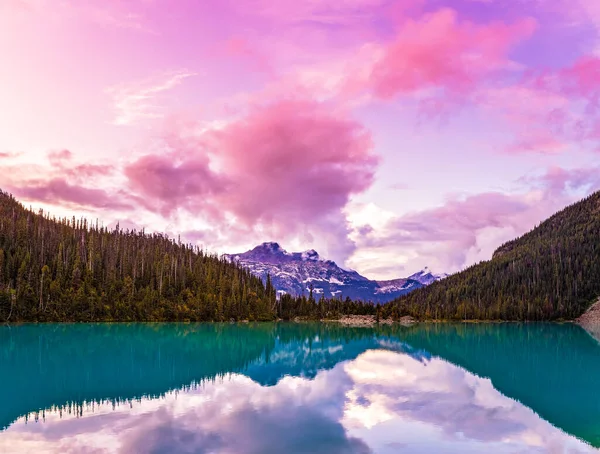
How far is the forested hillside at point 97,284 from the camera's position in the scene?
144 metres

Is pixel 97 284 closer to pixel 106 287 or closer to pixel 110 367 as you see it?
pixel 106 287

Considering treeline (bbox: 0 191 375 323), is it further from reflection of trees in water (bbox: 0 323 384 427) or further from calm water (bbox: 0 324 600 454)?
calm water (bbox: 0 324 600 454)

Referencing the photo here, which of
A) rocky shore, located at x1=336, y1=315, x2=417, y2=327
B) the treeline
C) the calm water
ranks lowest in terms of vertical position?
the calm water

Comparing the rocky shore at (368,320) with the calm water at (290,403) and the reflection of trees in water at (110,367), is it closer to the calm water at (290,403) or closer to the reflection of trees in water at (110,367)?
the reflection of trees in water at (110,367)

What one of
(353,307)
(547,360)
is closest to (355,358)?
(547,360)

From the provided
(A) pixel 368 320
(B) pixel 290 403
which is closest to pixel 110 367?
(B) pixel 290 403

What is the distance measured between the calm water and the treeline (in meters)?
81.8

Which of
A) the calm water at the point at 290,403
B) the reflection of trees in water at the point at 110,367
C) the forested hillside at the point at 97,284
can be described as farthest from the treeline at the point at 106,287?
the calm water at the point at 290,403

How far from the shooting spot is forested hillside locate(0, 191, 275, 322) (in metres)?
144

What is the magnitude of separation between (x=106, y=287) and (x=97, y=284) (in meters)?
3.30

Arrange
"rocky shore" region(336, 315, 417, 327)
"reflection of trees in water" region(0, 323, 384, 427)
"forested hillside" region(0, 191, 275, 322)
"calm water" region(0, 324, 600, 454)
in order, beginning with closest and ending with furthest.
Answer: "calm water" region(0, 324, 600, 454) → "reflection of trees in water" region(0, 323, 384, 427) → "forested hillside" region(0, 191, 275, 322) → "rocky shore" region(336, 315, 417, 327)

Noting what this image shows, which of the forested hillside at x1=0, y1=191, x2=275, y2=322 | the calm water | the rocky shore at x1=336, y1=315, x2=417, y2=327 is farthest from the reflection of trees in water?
the rocky shore at x1=336, y1=315, x2=417, y2=327

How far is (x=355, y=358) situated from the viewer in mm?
68625

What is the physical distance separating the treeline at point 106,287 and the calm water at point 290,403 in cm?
8185
